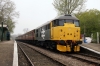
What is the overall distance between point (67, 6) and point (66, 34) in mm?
28897

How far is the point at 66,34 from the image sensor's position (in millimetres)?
17641

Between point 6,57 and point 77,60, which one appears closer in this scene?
point 77,60

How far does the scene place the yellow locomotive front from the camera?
57.7 feet

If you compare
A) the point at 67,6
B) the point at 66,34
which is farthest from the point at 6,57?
the point at 67,6

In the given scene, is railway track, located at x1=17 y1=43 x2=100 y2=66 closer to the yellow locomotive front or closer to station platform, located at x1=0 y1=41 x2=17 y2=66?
the yellow locomotive front

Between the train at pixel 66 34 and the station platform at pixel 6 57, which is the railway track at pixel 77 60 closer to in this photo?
the train at pixel 66 34

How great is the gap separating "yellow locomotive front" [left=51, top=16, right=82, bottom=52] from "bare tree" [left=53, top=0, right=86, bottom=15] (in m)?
Answer: 27.1

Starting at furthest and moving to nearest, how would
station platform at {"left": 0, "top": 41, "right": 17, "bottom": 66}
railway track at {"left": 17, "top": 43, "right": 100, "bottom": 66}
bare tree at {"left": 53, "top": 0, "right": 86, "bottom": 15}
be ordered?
bare tree at {"left": 53, "top": 0, "right": 86, "bottom": 15} → railway track at {"left": 17, "top": 43, "right": 100, "bottom": 66} → station platform at {"left": 0, "top": 41, "right": 17, "bottom": 66}

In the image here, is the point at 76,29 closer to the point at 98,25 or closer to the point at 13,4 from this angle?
the point at 98,25

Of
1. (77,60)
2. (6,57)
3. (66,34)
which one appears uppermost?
(66,34)

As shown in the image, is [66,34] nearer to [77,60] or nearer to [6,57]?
[77,60]

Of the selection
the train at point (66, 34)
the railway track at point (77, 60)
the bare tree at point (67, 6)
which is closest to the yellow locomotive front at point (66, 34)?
the train at point (66, 34)

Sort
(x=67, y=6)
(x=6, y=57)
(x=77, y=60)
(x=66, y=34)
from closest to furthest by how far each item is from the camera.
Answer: (x=77, y=60) < (x=6, y=57) < (x=66, y=34) < (x=67, y=6)

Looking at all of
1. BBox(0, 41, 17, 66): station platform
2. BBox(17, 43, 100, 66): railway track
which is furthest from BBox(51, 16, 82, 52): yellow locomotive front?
BBox(0, 41, 17, 66): station platform
